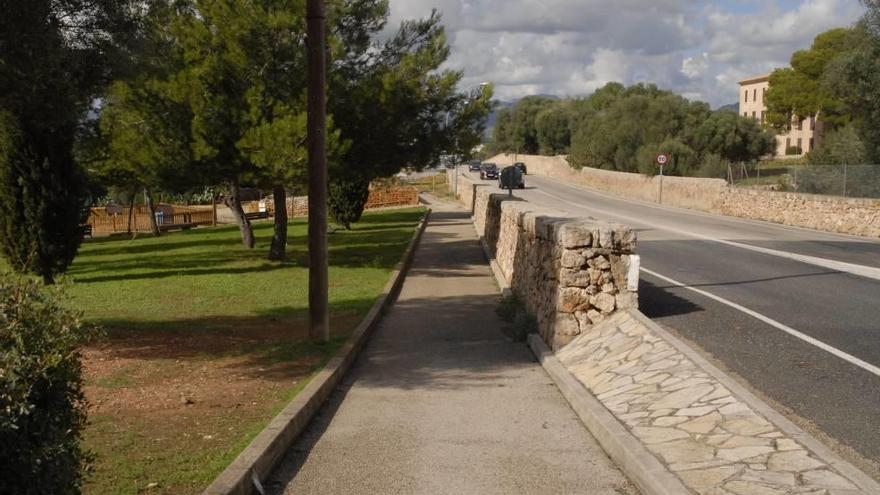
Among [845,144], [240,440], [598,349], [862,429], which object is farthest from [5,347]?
[845,144]

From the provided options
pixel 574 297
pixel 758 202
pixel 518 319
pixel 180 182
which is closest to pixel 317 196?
pixel 518 319

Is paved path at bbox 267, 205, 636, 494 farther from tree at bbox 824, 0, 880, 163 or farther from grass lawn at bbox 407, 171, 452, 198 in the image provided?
grass lawn at bbox 407, 171, 452, 198

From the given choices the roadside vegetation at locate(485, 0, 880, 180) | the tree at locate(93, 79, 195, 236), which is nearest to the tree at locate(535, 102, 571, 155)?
the roadside vegetation at locate(485, 0, 880, 180)

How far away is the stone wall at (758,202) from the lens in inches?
1033

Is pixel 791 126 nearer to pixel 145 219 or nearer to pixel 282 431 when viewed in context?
pixel 145 219

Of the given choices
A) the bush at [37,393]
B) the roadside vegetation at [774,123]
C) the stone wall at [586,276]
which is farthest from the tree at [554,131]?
the bush at [37,393]

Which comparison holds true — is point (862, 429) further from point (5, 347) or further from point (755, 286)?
point (755, 286)

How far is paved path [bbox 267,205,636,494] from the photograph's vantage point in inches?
230

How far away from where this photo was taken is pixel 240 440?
6367 millimetres

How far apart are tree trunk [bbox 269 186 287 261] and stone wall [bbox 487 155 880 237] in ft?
55.0

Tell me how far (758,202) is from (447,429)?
28749 mm

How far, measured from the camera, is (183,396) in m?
8.00

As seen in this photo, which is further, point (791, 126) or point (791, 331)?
point (791, 126)

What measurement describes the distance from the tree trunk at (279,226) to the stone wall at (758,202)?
660 inches
